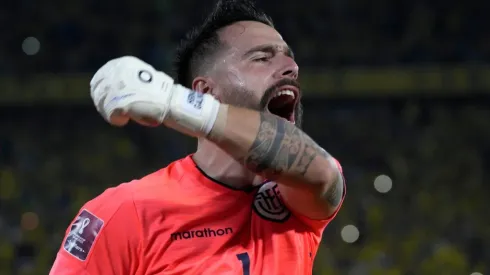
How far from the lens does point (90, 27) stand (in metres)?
5.84

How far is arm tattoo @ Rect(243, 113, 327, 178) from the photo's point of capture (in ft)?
5.14

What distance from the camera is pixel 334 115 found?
221 inches

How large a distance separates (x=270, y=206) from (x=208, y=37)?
472 mm

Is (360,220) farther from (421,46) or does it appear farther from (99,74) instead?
(99,74)

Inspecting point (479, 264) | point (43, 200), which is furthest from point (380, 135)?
point (43, 200)

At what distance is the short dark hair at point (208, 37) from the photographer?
201 cm

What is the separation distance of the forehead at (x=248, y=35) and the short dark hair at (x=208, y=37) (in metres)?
0.02

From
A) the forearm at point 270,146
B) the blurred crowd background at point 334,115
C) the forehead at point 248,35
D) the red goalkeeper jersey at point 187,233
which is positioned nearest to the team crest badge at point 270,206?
the red goalkeeper jersey at point 187,233

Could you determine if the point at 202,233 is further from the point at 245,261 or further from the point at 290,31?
the point at 290,31

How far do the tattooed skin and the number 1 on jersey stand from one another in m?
0.22

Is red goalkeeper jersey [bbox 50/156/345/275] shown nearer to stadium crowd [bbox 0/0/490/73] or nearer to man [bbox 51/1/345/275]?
man [bbox 51/1/345/275]

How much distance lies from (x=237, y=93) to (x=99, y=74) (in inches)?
18.3

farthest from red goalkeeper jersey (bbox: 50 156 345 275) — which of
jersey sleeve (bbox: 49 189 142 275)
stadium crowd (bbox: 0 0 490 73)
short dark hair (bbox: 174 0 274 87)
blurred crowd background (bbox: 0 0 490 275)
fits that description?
stadium crowd (bbox: 0 0 490 73)

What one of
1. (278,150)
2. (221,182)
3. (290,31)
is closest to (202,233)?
(221,182)
